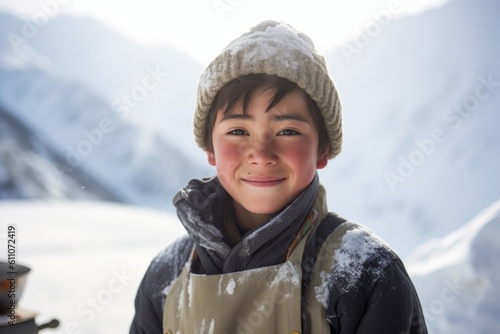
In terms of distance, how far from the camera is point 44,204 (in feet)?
17.7

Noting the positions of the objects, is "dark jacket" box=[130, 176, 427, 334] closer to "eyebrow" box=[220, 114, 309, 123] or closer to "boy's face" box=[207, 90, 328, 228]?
"boy's face" box=[207, 90, 328, 228]

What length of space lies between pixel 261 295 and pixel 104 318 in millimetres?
1739

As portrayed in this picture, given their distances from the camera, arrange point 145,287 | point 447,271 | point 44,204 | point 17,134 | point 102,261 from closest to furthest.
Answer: point 145,287 → point 447,271 → point 102,261 → point 44,204 → point 17,134

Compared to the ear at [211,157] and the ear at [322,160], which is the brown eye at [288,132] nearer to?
the ear at [322,160]

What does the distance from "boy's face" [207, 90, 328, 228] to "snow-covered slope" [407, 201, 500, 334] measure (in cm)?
165

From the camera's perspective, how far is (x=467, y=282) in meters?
2.36

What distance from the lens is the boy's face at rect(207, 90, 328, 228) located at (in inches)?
44.9

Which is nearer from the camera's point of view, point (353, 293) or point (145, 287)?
point (353, 293)

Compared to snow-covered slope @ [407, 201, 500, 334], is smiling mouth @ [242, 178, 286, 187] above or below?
above

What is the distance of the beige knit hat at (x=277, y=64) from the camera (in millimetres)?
1173

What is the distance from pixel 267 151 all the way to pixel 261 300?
1.31ft

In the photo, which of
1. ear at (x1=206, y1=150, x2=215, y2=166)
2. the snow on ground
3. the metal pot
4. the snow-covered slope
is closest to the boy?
ear at (x1=206, y1=150, x2=215, y2=166)

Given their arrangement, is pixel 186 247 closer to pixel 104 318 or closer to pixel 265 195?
pixel 265 195

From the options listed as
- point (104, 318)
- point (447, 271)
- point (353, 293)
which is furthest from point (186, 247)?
point (447, 271)
